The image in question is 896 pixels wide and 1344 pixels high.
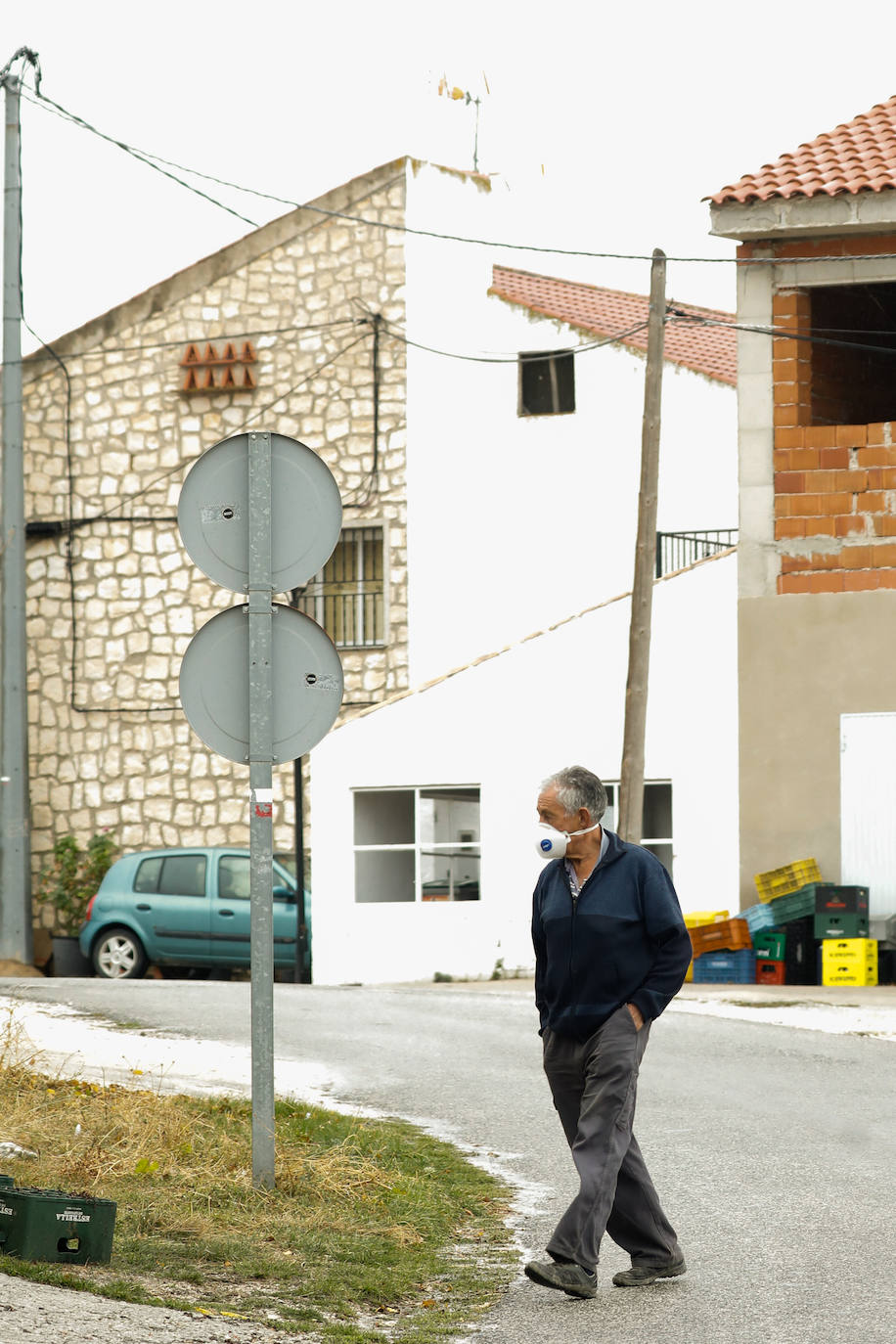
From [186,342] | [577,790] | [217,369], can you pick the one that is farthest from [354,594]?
[577,790]

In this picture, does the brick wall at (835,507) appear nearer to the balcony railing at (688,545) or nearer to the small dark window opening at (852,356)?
the small dark window opening at (852,356)

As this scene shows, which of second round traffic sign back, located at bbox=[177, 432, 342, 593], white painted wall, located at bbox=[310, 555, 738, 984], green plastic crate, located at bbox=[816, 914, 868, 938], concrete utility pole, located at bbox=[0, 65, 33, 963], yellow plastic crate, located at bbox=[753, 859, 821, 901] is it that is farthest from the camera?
concrete utility pole, located at bbox=[0, 65, 33, 963]

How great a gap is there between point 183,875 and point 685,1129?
13964mm

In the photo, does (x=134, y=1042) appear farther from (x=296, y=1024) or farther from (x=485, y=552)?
(x=485, y=552)

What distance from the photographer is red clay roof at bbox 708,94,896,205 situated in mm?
20281

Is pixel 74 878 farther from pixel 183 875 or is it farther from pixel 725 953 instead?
pixel 725 953

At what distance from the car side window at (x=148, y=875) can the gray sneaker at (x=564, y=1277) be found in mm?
17683

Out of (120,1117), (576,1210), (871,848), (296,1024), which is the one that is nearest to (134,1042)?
(296,1024)

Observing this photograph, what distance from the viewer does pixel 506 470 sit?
27.9 metres

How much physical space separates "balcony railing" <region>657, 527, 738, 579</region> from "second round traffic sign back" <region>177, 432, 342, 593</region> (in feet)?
61.5

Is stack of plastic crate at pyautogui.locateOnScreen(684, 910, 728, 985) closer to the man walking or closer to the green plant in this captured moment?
the green plant

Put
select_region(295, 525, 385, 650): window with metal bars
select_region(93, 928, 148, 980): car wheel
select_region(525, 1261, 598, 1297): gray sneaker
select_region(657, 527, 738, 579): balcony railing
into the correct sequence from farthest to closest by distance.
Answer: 1. select_region(295, 525, 385, 650): window with metal bars
2. select_region(657, 527, 738, 579): balcony railing
3. select_region(93, 928, 148, 980): car wheel
4. select_region(525, 1261, 598, 1297): gray sneaker

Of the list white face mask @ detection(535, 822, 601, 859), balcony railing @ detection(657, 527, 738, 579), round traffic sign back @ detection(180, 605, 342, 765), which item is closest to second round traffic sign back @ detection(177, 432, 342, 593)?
round traffic sign back @ detection(180, 605, 342, 765)

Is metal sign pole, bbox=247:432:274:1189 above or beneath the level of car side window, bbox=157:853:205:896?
above
